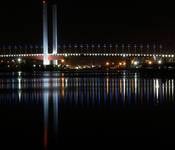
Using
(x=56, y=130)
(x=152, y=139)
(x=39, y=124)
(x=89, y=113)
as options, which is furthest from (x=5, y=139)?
(x=89, y=113)

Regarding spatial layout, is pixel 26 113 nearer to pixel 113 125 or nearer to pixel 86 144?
pixel 113 125

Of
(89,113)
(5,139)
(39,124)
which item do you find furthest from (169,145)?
(89,113)

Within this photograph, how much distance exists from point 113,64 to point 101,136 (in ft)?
269

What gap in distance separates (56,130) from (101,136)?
97 cm

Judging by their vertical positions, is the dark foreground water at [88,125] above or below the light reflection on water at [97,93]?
below

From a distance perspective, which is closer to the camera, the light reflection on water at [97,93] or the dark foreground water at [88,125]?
the dark foreground water at [88,125]

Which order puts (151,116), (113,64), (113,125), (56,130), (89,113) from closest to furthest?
(56,130) → (113,125) → (151,116) → (89,113) → (113,64)

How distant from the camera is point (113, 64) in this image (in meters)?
89.4

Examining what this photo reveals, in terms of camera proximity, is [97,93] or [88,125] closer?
[88,125]

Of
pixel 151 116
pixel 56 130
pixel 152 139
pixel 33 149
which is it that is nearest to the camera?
pixel 33 149

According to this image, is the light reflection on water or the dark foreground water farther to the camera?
the light reflection on water

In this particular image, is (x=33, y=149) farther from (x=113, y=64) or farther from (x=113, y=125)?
(x=113, y=64)

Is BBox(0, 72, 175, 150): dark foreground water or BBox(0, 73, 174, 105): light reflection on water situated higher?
BBox(0, 73, 174, 105): light reflection on water

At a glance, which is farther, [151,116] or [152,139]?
[151,116]
